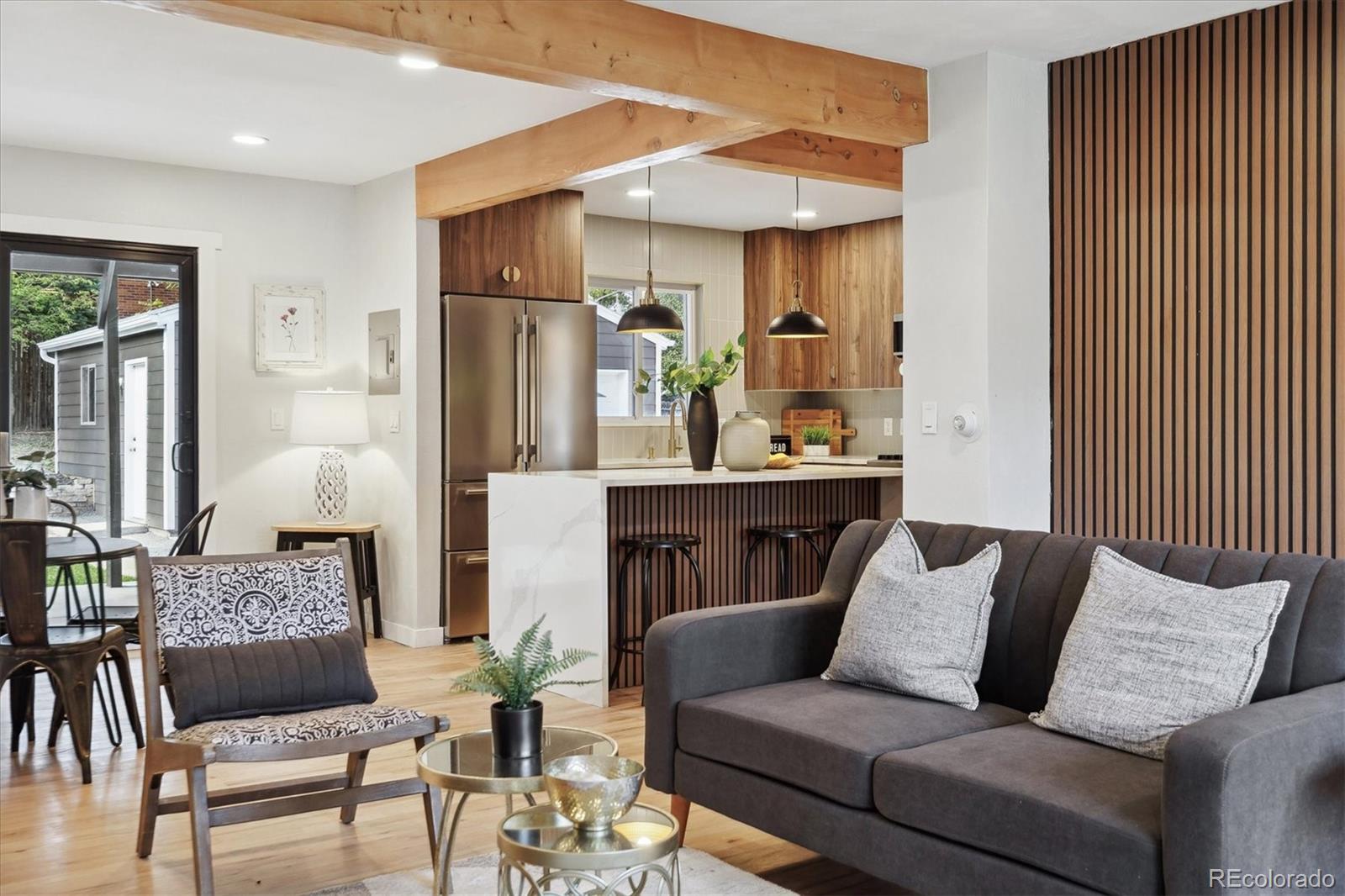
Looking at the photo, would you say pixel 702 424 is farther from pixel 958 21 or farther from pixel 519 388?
pixel 958 21

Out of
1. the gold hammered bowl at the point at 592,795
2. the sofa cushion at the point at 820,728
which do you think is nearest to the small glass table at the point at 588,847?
the gold hammered bowl at the point at 592,795

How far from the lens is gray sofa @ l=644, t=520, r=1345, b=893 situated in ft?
7.22

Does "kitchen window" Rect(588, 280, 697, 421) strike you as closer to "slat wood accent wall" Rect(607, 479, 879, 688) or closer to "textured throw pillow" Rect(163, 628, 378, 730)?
"slat wood accent wall" Rect(607, 479, 879, 688)

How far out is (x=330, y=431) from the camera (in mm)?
6531

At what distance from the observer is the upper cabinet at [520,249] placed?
21.6 feet

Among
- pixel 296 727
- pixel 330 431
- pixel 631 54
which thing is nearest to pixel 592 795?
pixel 296 727

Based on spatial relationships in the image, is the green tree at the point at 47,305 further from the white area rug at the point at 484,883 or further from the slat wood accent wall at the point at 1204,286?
the slat wood accent wall at the point at 1204,286

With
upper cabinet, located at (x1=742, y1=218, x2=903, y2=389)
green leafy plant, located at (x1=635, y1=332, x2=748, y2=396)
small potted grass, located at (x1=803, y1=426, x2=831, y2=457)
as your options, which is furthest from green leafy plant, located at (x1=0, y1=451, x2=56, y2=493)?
small potted grass, located at (x1=803, y1=426, x2=831, y2=457)

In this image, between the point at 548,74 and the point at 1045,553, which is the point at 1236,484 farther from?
the point at 548,74

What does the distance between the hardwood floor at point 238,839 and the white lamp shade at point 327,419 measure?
224cm

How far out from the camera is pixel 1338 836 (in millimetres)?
2383

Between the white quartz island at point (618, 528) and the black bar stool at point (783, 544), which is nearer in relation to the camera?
the white quartz island at point (618, 528)

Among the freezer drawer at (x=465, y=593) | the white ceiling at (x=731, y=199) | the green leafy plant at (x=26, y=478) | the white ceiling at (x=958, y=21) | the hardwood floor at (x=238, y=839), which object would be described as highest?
the white ceiling at (x=731, y=199)

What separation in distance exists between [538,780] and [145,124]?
424 centimetres
